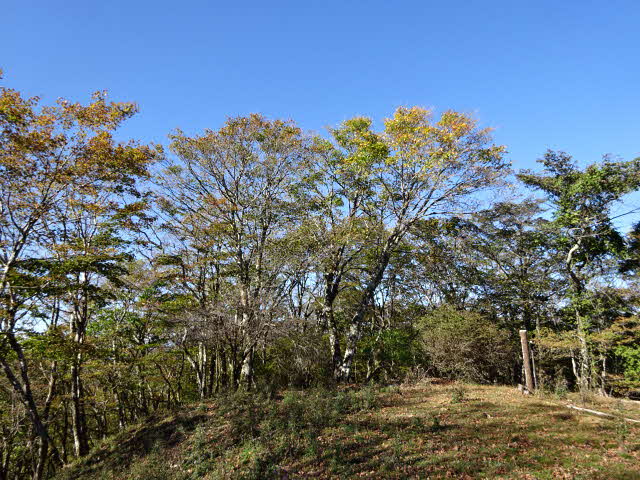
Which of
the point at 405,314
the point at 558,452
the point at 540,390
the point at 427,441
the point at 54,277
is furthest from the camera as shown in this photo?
the point at 405,314

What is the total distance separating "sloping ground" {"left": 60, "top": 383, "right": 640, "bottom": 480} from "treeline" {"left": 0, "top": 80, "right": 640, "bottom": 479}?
254 centimetres

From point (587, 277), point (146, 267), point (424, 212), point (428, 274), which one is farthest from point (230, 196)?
point (587, 277)

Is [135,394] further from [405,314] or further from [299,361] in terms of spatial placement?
[405,314]

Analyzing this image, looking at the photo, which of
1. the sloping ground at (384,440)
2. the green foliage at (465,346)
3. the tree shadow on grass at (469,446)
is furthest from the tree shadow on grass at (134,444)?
the green foliage at (465,346)

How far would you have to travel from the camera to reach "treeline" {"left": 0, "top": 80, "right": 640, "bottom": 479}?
438 inches

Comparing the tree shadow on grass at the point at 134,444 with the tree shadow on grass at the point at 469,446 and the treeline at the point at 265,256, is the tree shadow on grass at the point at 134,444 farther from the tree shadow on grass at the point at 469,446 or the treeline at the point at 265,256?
the tree shadow on grass at the point at 469,446

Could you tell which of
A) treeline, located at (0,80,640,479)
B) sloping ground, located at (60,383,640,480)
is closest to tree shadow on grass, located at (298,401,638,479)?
sloping ground, located at (60,383,640,480)

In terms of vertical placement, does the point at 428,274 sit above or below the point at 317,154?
below

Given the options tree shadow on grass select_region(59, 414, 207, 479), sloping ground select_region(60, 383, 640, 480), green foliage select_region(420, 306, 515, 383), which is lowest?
tree shadow on grass select_region(59, 414, 207, 479)

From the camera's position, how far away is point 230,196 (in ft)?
52.9

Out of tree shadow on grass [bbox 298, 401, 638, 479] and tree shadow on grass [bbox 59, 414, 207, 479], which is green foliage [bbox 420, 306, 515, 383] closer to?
tree shadow on grass [bbox 298, 401, 638, 479]

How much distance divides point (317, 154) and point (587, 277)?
17.0m

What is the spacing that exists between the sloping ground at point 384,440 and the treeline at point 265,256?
2541mm

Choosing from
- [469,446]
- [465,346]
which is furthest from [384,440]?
[465,346]
